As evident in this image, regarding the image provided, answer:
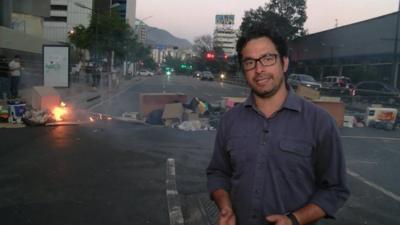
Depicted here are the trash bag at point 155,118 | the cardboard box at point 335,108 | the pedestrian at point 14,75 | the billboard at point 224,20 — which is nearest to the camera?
the trash bag at point 155,118

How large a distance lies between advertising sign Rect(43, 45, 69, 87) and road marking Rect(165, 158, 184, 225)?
15.8 metres

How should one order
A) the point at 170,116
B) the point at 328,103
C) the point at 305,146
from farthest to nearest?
1. the point at 328,103
2. the point at 170,116
3. the point at 305,146

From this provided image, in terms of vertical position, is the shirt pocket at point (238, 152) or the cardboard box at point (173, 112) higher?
the shirt pocket at point (238, 152)

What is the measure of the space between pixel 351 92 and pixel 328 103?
13.3 metres

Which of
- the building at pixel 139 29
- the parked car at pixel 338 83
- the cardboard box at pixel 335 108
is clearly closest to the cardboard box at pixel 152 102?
the cardboard box at pixel 335 108

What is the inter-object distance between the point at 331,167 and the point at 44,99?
13.6 meters

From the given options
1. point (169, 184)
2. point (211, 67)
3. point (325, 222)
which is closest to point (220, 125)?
point (325, 222)

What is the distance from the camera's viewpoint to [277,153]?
2293 millimetres

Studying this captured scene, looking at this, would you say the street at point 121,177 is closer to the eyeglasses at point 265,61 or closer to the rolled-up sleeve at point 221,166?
the rolled-up sleeve at point 221,166

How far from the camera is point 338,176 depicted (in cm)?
234

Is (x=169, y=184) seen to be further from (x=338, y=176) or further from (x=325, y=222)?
(x=338, y=176)

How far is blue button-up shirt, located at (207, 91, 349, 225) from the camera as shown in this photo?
230cm

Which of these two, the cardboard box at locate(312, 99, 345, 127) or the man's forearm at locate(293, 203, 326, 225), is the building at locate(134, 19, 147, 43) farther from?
the man's forearm at locate(293, 203, 326, 225)

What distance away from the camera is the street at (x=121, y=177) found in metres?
5.58
